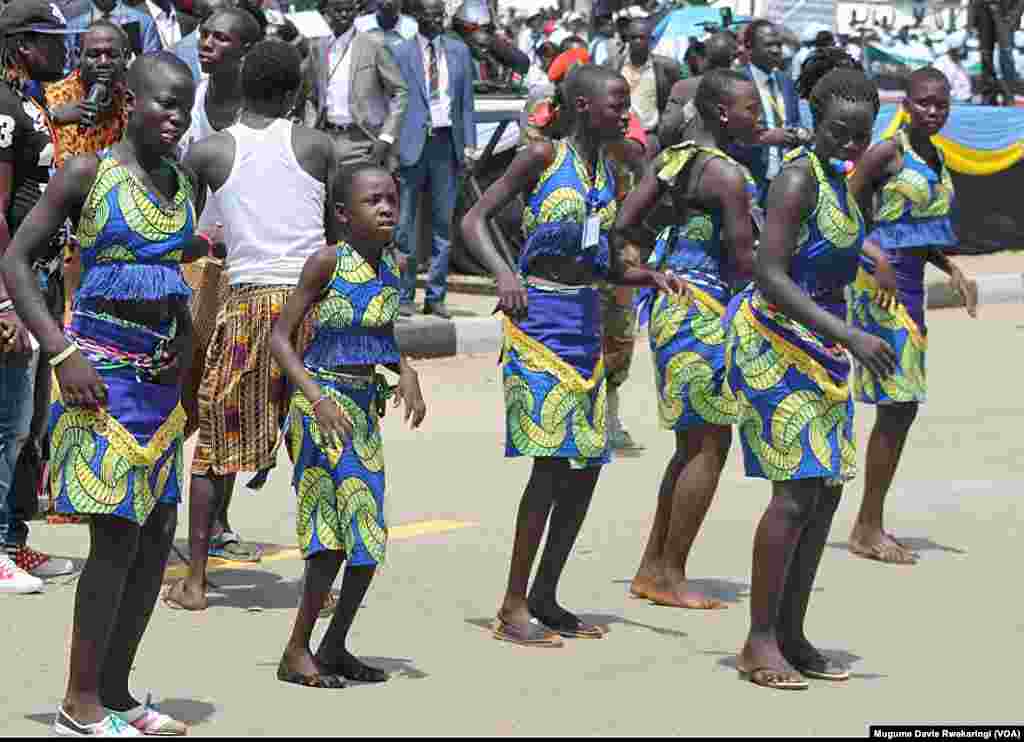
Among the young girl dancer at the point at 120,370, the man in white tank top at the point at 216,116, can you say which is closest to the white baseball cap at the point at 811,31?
the man in white tank top at the point at 216,116

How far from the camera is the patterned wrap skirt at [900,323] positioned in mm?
8398

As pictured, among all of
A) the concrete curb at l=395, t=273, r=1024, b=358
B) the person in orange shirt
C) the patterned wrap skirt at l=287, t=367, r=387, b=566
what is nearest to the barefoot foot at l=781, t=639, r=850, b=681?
the patterned wrap skirt at l=287, t=367, r=387, b=566

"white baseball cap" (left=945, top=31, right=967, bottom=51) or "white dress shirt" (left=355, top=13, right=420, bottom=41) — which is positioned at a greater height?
"white dress shirt" (left=355, top=13, right=420, bottom=41)

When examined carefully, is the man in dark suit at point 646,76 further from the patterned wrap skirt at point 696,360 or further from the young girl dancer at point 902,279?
the patterned wrap skirt at point 696,360

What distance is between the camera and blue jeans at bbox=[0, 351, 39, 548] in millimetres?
7637

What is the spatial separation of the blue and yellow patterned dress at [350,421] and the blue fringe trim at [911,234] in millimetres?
2936

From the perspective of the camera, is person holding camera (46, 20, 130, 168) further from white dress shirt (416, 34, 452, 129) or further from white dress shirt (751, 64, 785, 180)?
white dress shirt (751, 64, 785, 180)

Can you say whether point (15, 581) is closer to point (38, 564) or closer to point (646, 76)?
point (38, 564)

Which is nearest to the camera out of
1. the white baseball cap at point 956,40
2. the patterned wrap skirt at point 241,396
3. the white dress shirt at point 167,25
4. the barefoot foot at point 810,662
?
the barefoot foot at point 810,662

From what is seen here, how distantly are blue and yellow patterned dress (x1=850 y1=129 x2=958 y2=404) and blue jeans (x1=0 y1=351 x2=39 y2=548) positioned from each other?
3304 mm

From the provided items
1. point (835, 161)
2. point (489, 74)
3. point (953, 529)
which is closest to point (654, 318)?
point (835, 161)

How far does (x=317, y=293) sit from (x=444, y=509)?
301cm

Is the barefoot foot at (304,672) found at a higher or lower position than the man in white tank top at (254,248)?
lower

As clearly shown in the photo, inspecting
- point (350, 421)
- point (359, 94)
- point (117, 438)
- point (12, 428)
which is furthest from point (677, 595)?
point (359, 94)
